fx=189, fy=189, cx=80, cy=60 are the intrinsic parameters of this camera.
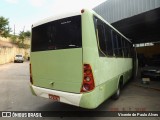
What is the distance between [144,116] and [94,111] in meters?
1.53

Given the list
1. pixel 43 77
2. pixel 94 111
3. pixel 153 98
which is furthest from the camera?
pixel 153 98

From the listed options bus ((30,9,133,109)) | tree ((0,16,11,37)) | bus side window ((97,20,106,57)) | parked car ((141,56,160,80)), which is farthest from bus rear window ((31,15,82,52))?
tree ((0,16,11,37))

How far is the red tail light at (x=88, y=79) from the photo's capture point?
4555 mm

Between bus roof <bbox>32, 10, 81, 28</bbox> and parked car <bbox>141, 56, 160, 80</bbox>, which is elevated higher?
bus roof <bbox>32, 10, 81, 28</bbox>

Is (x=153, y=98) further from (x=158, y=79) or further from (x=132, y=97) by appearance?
(x=158, y=79)

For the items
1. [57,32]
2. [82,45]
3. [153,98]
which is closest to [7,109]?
[57,32]

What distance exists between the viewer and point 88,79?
4.59m

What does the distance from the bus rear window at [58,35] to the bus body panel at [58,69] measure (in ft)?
0.53

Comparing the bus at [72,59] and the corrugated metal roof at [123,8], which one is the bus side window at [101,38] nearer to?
the bus at [72,59]

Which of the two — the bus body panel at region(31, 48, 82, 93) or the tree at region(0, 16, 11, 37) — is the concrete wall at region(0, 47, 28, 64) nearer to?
the tree at region(0, 16, 11, 37)

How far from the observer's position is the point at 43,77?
5547mm

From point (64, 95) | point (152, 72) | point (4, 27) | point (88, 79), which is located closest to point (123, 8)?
point (152, 72)

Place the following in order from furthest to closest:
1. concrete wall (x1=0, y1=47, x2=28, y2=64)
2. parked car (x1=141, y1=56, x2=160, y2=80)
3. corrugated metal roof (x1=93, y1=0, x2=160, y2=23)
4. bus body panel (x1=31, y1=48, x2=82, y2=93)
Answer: concrete wall (x1=0, y1=47, x2=28, y2=64) → parked car (x1=141, y1=56, x2=160, y2=80) → corrugated metal roof (x1=93, y1=0, x2=160, y2=23) → bus body panel (x1=31, y1=48, x2=82, y2=93)

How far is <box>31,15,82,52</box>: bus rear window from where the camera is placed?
4.80 m
